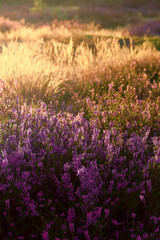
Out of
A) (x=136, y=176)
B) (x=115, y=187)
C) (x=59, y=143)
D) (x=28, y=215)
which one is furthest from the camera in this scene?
(x=59, y=143)

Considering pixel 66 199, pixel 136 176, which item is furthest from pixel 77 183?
pixel 136 176

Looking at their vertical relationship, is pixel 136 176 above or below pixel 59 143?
below

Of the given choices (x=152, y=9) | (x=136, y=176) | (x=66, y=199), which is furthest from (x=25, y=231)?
(x=152, y=9)

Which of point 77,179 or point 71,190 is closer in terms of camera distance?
point 71,190

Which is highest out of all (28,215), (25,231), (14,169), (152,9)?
(152,9)

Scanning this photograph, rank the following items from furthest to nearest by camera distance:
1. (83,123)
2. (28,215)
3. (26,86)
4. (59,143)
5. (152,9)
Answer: (152,9) → (26,86) → (83,123) → (59,143) → (28,215)

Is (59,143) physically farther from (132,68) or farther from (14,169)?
(132,68)

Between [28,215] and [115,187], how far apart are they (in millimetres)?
625

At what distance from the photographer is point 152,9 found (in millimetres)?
31078

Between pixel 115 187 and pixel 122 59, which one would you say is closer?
pixel 115 187

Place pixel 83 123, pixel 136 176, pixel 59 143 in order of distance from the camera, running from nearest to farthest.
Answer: pixel 136 176 → pixel 59 143 → pixel 83 123

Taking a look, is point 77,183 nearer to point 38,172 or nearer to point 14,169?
point 38,172

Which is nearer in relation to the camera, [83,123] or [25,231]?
[25,231]

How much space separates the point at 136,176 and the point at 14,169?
3.01 ft
